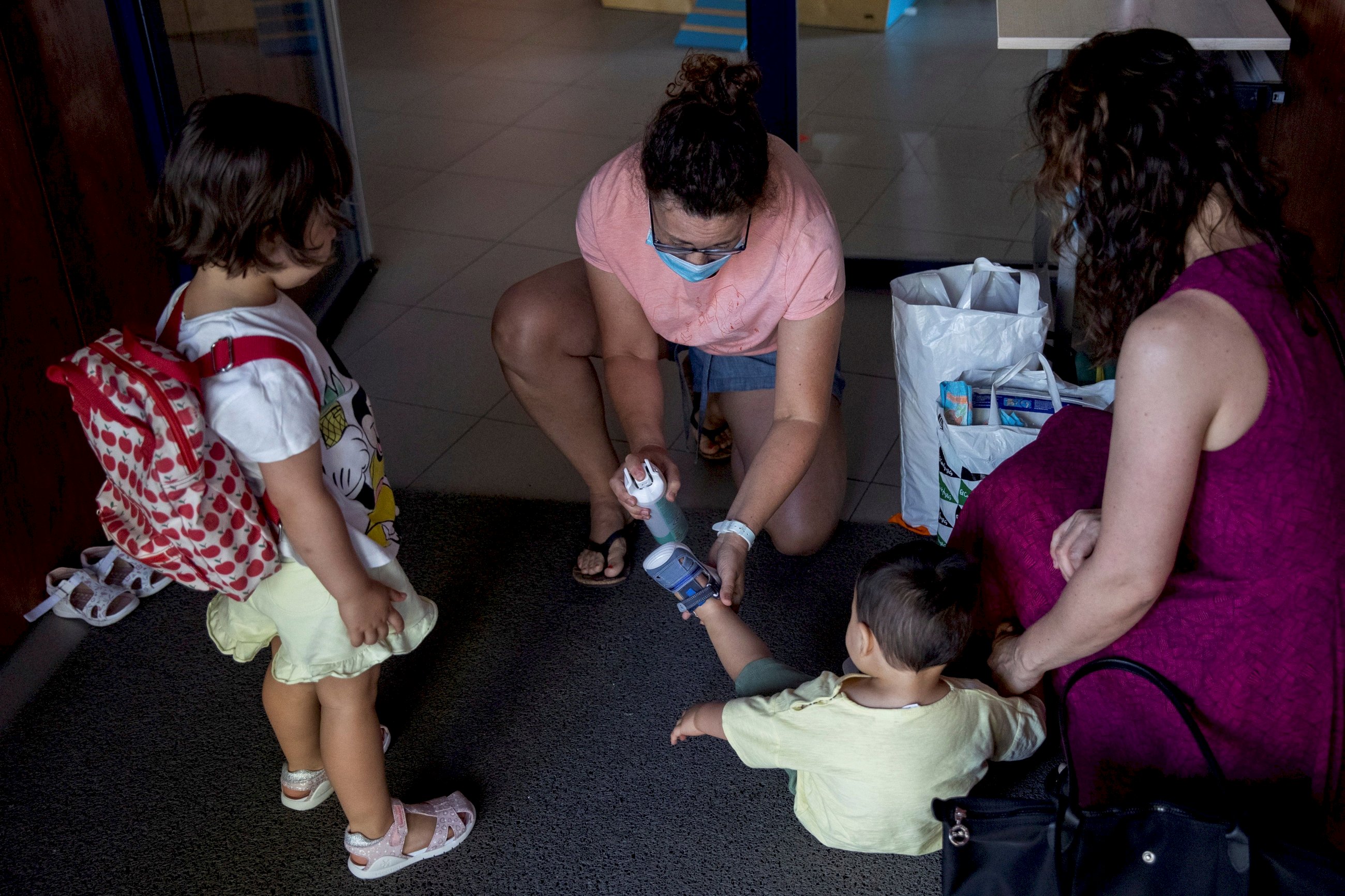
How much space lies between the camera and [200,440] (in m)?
1.26

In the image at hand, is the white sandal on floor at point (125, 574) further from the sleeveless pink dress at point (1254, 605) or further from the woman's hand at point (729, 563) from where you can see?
the sleeveless pink dress at point (1254, 605)

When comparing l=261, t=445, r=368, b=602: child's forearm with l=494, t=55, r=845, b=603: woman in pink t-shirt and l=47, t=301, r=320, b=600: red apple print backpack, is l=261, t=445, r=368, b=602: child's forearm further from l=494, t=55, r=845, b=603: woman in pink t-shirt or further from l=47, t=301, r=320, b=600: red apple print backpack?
l=494, t=55, r=845, b=603: woman in pink t-shirt

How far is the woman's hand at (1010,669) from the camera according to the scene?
156cm

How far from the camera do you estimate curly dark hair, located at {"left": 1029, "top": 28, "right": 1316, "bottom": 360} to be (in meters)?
1.24

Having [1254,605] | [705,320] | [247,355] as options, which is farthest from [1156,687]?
[247,355]

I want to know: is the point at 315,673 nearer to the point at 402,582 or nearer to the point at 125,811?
the point at 402,582

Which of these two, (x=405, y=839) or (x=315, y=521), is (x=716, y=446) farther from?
(x=315, y=521)

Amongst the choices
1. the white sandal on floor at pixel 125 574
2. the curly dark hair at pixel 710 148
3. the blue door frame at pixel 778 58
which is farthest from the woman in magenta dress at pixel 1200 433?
the white sandal on floor at pixel 125 574

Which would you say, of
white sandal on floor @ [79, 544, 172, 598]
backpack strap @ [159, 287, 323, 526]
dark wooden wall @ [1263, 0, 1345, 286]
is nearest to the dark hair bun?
backpack strap @ [159, 287, 323, 526]

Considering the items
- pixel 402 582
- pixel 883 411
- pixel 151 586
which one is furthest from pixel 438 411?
pixel 402 582

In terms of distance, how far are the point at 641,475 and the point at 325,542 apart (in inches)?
18.1

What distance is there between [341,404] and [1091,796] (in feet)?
3.57

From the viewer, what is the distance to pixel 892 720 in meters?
1.46

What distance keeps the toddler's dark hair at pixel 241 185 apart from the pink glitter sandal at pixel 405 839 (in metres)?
0.80
